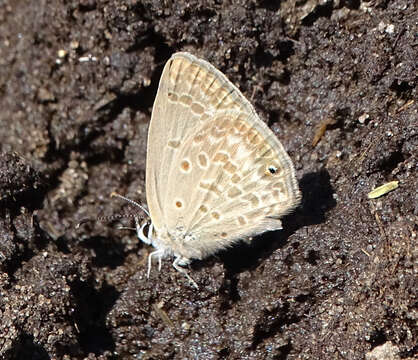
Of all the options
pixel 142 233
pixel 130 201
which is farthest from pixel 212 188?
pixel 130 201

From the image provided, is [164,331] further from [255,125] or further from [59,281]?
[255,125]

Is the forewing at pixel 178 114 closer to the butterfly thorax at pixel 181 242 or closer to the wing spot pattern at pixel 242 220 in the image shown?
the butterfly thorax at pixel 181 242

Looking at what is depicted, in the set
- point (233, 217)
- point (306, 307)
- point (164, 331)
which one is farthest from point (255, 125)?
point (164, 331)

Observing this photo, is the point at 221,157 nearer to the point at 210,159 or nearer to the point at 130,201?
the point at 210,159

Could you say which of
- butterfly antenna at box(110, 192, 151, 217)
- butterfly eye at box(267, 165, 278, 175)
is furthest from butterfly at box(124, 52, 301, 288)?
butterfly antenna at box(110, 192, 151, 217)

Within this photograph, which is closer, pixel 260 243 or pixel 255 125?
pixel 255 125

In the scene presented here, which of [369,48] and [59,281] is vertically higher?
[369,48]
